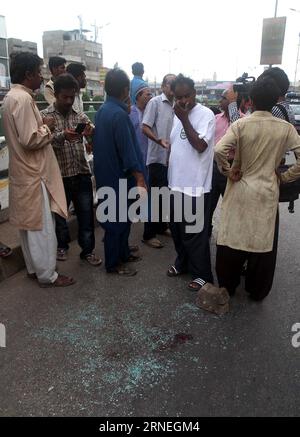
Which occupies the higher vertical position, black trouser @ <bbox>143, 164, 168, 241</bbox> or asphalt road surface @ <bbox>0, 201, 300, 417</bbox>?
black trouser @ <bbox>143, 164, 168, 241</bbox>

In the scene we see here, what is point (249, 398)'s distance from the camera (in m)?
2.12

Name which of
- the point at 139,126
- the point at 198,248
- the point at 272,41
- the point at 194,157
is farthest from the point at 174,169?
the point at 272,41

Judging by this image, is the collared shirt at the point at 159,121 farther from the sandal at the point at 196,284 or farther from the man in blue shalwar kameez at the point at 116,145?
the sandal at the point at 196,284

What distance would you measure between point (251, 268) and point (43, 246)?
1677 mm

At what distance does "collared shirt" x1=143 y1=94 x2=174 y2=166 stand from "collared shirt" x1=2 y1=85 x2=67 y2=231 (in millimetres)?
1325

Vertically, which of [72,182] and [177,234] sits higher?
[72,182]

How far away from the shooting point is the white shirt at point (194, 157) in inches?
121

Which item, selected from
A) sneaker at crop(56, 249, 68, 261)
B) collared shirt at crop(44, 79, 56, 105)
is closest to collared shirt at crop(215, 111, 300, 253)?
sneaker at crop(56, 249, 68, 261)

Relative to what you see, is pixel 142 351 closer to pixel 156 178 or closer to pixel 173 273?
pixel 173 273

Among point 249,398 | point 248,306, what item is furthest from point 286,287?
point 249,398

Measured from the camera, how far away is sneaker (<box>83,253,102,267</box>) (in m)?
3.82

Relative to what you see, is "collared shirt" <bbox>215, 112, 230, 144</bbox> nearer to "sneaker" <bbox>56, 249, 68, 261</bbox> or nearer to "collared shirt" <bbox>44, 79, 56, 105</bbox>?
"collared shirt" <bbox>44, 79, 56, 105</bbox>
